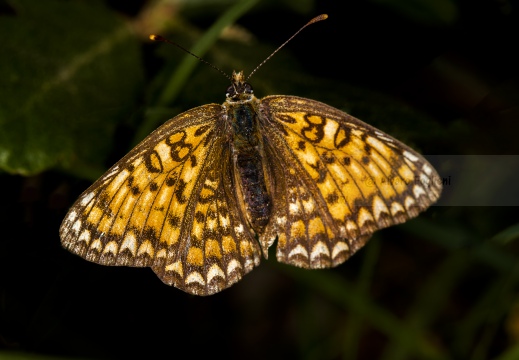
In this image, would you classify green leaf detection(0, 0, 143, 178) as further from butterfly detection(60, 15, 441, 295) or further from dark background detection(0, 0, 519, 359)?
butterfly detection(60, 15, 441, 295)

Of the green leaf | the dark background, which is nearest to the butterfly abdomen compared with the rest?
the dark background

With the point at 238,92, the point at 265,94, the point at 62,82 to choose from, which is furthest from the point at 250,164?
the point at 62,82

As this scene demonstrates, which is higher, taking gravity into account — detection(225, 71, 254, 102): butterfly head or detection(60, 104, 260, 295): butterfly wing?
detection(225, 71, 254, 102): butterfly head

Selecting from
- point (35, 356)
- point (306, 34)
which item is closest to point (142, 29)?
point (306, 34)

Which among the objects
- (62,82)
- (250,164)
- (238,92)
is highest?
(62,82)

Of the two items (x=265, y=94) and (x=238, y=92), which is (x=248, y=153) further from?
(x=265, y=94)

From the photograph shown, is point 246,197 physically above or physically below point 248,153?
below

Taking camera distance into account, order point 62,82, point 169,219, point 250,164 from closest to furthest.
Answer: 1. point 169,219
2. point 250,164
3. point 62,82
